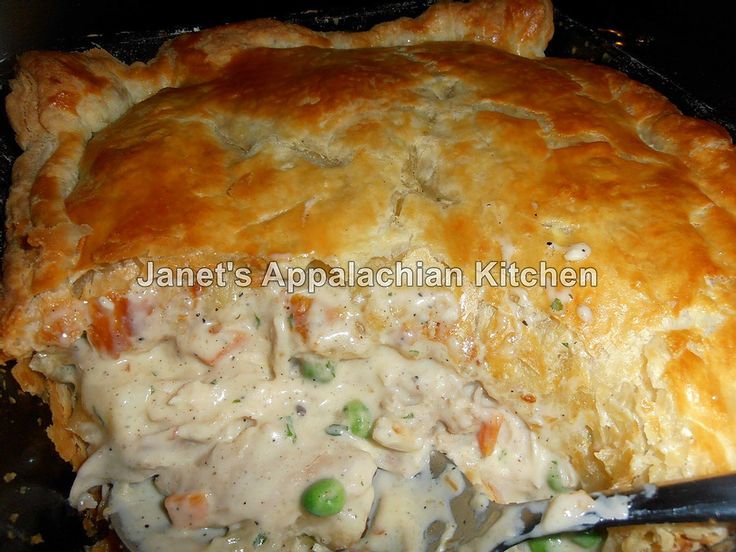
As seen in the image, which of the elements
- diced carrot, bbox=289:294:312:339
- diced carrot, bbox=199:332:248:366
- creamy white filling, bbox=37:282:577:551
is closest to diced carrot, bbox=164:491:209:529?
creamy white filling, bbox=37:282:577:551

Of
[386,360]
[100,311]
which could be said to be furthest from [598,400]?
[100,311]

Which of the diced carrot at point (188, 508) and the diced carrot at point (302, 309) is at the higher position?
the diced carrot at point (302, 309)

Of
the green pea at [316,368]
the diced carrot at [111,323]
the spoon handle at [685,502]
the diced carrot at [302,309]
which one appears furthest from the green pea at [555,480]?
the diced carrot at [111,323]

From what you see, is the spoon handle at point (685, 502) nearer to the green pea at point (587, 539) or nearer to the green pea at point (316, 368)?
the green pea at point (587, 539)

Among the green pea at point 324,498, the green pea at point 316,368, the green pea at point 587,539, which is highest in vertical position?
the green pea at point 316,368

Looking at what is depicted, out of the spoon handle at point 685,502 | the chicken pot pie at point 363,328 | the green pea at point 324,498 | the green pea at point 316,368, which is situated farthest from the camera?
the green pea at point 316,368

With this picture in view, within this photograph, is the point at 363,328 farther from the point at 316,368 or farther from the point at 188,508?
the point at 188,508

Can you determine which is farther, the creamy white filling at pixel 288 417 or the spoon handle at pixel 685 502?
the creamy white filling at pixel 288 417
